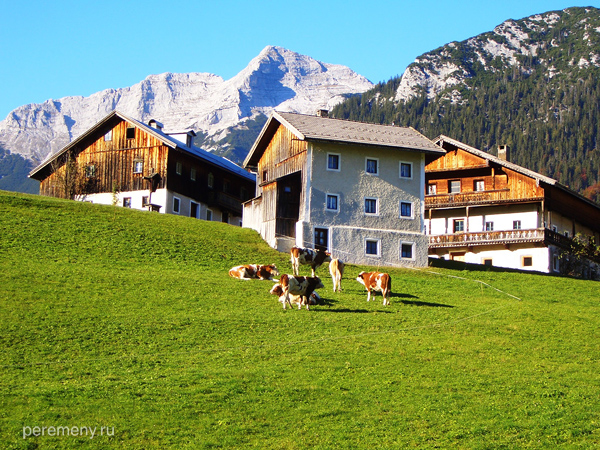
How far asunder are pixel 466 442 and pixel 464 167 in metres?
50.4

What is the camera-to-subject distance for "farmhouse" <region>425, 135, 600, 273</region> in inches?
2376

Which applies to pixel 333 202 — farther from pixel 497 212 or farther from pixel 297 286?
pixel 497 212

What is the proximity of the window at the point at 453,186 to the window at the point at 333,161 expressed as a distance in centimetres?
2046

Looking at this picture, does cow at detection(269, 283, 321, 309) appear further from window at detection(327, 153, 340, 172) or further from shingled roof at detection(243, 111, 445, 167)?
window at detection(327, 153, 340, 172)

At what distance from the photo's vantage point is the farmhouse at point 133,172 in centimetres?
6375

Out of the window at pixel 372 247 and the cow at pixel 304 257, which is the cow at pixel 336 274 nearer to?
the cow at pixel 304 257

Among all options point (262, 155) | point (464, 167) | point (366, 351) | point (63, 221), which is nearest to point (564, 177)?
point (464, 167)

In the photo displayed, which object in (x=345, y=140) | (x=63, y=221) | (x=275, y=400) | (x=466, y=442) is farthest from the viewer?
(x=345, y=140)

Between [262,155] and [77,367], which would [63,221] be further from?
[77,367]

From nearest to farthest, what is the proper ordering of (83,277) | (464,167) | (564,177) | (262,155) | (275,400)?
1. (275,400)
2. (83,277)
3. (262,155)
4. (464,167)
5. (564,177)

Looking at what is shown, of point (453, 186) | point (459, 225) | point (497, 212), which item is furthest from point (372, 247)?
point (453, 186)

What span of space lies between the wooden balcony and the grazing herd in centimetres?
2823

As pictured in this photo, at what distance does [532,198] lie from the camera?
60.9 meters

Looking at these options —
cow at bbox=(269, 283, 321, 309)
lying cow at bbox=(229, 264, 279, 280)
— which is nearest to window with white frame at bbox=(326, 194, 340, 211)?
lying cow at bbox=(229, 264, 279, 280)
